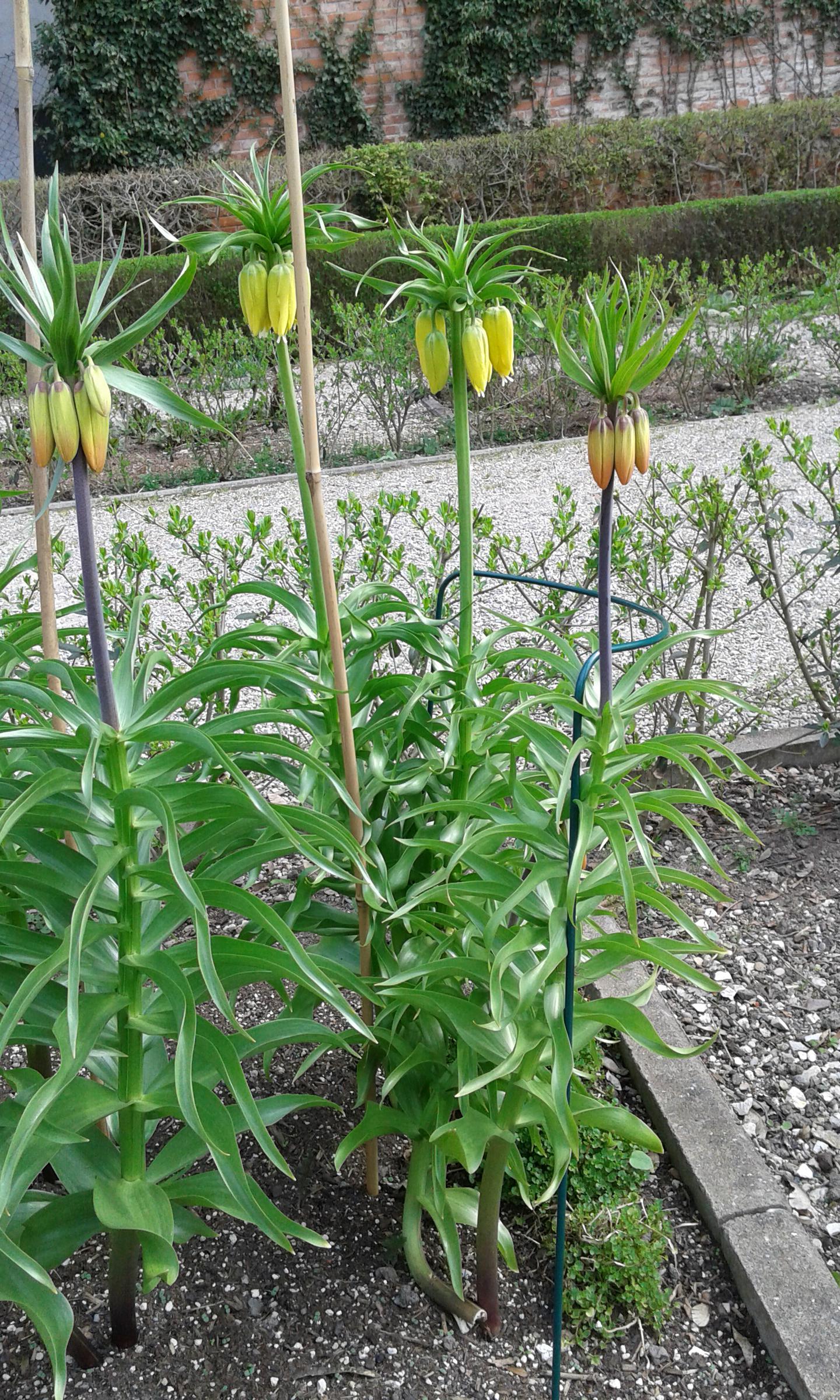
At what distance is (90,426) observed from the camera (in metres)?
1.14

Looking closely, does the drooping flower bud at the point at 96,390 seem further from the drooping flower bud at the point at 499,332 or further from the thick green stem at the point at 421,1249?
the thick green stem at the point at 421,1249

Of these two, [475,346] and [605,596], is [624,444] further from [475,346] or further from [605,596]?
[475,346]

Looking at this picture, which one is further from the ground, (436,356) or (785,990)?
(436,356)

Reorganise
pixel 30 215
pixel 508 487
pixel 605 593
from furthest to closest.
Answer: pixel 508 487 → pixel 30 215 → pixel 605 593

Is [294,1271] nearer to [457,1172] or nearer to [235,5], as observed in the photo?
[457,1172]

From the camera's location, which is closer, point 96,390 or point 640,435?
point 96,390

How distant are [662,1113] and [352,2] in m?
15.4

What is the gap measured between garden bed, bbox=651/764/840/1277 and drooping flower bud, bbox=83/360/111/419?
1.34 metres

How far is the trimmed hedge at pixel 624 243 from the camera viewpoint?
872 cm

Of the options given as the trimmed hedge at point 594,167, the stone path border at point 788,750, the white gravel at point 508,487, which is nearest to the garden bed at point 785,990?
the stone path border at point 788,750

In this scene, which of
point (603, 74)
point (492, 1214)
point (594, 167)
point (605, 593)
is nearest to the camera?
point (605, 593)

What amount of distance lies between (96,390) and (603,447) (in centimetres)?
56

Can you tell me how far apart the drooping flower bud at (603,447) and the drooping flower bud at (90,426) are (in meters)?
0.54

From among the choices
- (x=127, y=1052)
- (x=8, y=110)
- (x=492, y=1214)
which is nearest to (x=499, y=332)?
(x=127, y=1052)
